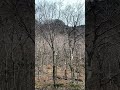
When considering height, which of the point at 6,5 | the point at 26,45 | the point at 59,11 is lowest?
the point at 26,45

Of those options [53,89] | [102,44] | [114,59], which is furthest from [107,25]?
[53,89]

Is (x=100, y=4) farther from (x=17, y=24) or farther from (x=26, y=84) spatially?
(x=26, y=84)

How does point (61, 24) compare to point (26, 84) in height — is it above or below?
above

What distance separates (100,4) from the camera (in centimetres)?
253

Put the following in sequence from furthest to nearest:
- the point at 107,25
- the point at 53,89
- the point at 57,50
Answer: the point at 57,50 < the point at 53,89 < the point at 107,25

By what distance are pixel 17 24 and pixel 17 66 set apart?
0.47 m

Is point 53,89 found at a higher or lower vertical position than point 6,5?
lower

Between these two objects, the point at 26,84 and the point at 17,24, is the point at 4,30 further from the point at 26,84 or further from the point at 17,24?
the point at 26,84

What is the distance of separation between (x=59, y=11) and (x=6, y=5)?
8279mm

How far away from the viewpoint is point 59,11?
10711mm

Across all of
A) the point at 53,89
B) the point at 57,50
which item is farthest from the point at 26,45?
the point at 57,50

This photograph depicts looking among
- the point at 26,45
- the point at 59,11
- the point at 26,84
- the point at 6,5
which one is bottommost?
the point at 26,84

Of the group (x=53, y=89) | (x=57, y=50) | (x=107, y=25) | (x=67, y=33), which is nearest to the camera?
(x=107, y=25)

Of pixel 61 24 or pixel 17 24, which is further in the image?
pixel 61 24
